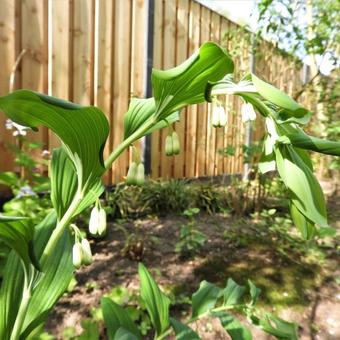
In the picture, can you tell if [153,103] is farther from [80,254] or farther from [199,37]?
[199,37]

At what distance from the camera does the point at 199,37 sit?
477 cm

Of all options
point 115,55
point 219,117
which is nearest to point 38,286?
point 219,117

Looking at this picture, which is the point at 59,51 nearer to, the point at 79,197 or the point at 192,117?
the point at 192,117

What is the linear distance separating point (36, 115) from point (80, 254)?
284 millimetres

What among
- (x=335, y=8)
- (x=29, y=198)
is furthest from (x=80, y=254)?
(x=335, y=8)

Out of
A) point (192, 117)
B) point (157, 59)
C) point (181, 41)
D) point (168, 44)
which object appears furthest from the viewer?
point (192, 117)

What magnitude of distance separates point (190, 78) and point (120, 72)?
3.37 m

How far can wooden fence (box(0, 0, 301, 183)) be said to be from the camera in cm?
308

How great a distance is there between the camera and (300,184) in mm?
554

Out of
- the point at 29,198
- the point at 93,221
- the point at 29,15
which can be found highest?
the point at 29,15

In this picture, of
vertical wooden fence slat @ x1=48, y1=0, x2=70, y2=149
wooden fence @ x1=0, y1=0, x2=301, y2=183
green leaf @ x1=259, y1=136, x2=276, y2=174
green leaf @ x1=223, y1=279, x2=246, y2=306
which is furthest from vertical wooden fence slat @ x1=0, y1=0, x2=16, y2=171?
green leaf @ x1=259, y1=136, x2=276, y2=174

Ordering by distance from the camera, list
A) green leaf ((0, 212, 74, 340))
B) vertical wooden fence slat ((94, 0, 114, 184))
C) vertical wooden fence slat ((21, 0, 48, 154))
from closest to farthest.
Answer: green leaf ((0, 212, 74, 340))
vertical wooden fence slat ((21, 0, 48, 154))
vertical wooden fence slat ((94, 0, 114, 184))

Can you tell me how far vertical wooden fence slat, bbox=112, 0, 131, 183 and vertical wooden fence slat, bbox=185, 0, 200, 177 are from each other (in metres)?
1.09

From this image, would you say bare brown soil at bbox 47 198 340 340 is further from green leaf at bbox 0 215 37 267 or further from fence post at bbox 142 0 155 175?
green leaf at bbox 0 215 37 267
